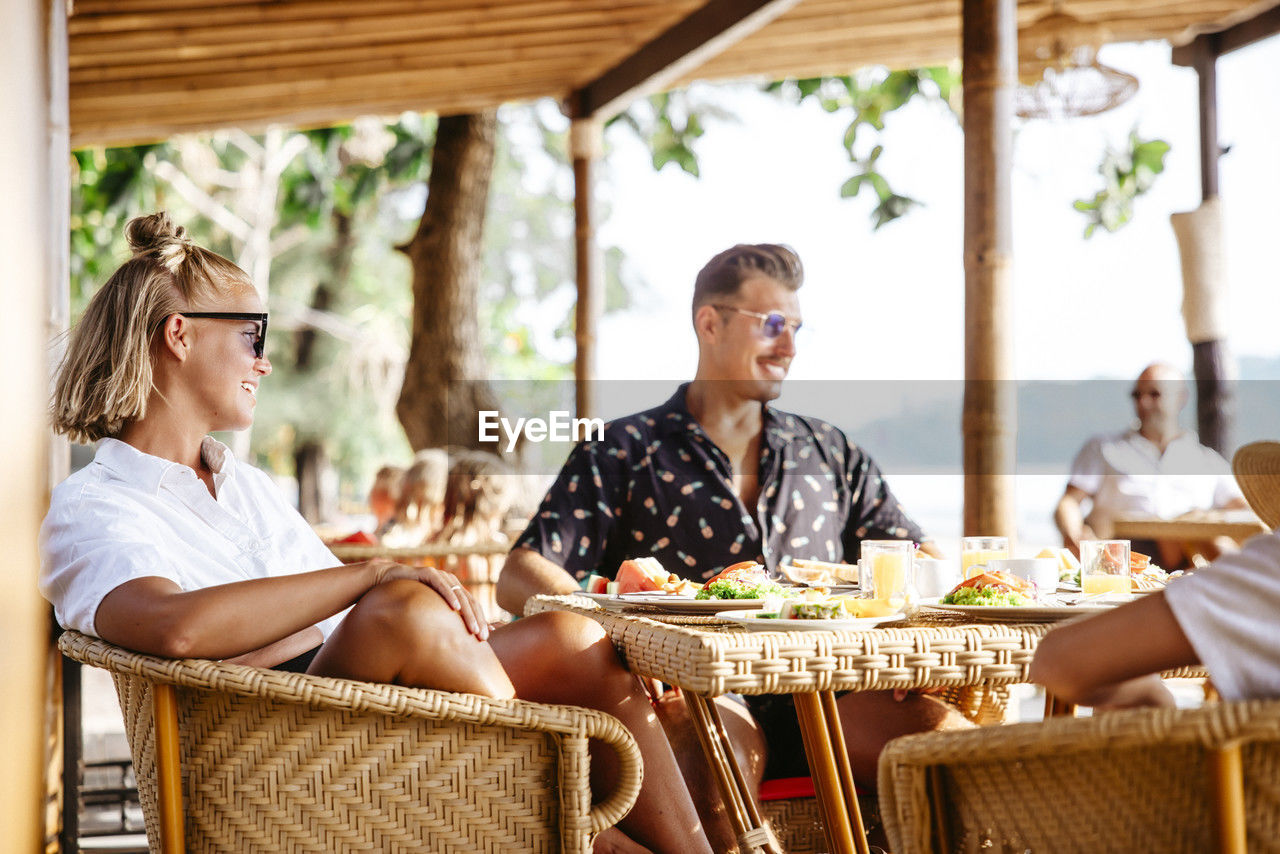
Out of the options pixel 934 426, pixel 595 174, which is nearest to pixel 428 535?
pixel 595 174

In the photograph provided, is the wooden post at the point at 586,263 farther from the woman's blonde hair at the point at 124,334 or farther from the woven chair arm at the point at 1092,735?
the woven chair arm at the point at 1092,735

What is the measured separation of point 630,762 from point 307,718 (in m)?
0.45

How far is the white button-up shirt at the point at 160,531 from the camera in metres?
1.78

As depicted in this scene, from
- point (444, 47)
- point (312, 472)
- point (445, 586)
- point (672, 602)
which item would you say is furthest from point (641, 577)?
point (312, 472)

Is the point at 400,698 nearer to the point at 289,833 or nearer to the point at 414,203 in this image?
the point at 289,833

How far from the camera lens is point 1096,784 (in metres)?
1.35

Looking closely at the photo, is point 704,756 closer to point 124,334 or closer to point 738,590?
point 738,590

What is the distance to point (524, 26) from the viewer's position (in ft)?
16.7

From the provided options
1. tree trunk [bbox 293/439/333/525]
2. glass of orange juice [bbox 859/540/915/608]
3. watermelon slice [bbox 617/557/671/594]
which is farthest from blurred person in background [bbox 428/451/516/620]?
tree trunk [bbox 293/439/333/525]

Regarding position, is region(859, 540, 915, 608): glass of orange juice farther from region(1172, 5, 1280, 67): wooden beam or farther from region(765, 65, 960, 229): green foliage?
region(765, 65, 960, 229): green foliage

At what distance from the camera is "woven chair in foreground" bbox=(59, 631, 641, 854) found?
5.62 feet

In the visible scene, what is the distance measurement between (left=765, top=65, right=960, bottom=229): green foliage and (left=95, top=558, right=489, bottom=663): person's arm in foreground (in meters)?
5.22

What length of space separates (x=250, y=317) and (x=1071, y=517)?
5028mm

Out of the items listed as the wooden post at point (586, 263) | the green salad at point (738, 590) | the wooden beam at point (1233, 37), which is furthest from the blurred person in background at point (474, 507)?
the wooden beam at point (1233, 37)
